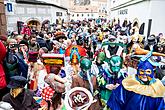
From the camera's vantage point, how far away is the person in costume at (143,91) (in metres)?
3.12

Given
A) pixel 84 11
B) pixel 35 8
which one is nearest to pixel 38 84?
pixel 35 8

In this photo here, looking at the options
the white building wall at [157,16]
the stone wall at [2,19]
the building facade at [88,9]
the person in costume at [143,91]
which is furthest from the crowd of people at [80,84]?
the building facade at [88,9]

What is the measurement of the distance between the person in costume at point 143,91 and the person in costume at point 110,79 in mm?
Answer: 931

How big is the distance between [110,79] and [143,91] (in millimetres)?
1177

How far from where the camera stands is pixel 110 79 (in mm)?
4270

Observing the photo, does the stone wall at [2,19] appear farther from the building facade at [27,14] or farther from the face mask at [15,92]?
the face mask at [15,92]

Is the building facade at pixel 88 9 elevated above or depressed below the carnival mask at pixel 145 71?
above

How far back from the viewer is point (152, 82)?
3.21m

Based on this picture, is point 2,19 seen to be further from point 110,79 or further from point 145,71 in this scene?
point 145,71

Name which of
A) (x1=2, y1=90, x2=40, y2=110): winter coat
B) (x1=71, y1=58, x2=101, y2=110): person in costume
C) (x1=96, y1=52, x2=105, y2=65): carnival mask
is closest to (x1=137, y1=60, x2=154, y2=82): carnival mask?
(x1=71, y1=58, x2=101, y2=110): person in costume

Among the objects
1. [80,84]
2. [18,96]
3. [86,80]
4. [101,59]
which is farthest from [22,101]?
A: [101,59]

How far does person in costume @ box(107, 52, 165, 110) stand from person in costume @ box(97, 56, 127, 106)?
3.05 ft

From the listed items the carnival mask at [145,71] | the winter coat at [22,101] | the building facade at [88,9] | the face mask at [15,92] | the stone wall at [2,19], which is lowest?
the winter coat at [22,101]

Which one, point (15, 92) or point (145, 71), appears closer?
point (145, 71)
